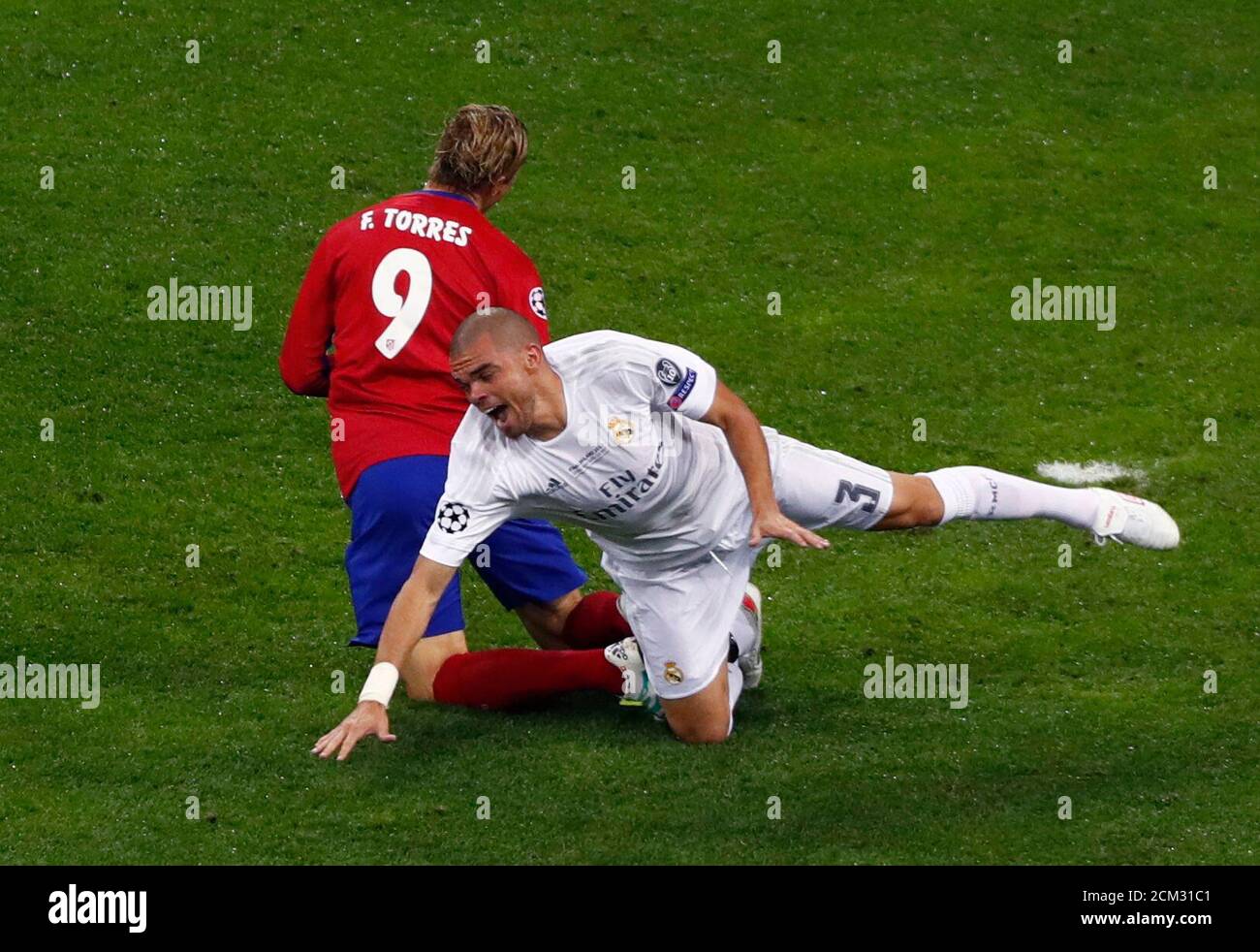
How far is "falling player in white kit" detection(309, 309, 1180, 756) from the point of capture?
600cm

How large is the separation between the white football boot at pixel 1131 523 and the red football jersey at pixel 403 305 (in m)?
2.24

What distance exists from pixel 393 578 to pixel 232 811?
1.11m

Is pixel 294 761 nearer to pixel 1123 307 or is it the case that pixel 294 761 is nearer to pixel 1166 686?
pixel 1166 686

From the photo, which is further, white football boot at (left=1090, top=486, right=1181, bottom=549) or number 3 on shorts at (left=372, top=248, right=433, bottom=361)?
white football boot at (left=1090, top=486, right=1181, bottom=549)

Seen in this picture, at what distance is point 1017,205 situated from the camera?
12039mm

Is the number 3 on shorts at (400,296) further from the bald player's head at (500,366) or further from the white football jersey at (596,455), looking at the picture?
the bald player's head at (500,366)

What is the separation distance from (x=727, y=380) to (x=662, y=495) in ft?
13.0

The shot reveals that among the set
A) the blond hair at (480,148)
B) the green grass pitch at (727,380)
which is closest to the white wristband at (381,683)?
the green grass pitch at (727,380)

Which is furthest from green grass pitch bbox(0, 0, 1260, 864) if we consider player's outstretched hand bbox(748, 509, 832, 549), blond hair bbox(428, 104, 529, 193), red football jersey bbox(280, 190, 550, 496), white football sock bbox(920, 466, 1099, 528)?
blond hair bbox(428, 104, 529, 193)

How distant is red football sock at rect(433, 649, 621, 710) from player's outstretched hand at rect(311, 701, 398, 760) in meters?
1.44

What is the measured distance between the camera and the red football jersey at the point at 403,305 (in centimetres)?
691

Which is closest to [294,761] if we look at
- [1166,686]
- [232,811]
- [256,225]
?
[232,811]

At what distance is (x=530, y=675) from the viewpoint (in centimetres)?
706

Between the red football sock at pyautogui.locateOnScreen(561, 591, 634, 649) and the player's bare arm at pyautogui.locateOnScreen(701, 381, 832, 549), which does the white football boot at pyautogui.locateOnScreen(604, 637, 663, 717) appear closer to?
the red football sock at pyautogui.locateOnScreen(561, 591, 634, 649)
